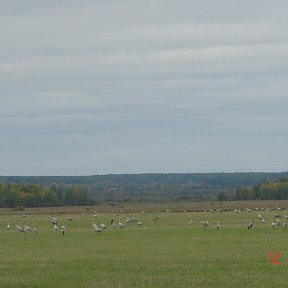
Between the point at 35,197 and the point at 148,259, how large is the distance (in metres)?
92.2

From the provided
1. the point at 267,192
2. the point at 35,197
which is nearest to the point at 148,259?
the point at 35,197

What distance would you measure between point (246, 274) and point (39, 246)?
14060 millimetres

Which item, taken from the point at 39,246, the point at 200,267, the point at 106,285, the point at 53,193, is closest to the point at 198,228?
the point at 39,246

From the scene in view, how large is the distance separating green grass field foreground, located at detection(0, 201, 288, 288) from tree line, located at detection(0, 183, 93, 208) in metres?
74.4

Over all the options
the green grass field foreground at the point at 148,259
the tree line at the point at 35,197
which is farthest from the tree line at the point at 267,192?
the green grass field foreground at the point at 148,259

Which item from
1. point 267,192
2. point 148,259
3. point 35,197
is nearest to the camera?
point 148,259

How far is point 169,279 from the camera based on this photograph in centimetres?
2228

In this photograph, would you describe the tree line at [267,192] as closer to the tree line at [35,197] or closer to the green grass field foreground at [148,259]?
the tree line at [35,197]

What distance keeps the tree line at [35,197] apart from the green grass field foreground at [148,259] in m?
74.4

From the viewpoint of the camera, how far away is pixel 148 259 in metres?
27.7

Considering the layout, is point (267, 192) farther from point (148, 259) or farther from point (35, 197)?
point (148, 259)

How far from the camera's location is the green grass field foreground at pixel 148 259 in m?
22.3

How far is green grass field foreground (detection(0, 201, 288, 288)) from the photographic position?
73.2ft

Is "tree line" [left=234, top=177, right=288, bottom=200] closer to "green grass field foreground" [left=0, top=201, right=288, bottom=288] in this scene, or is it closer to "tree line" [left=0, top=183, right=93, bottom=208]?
"tree line" [left=0, top=183, right=93, bottom=208]
